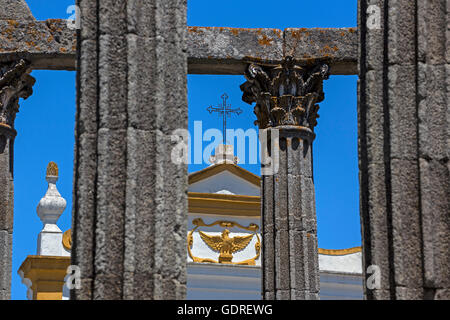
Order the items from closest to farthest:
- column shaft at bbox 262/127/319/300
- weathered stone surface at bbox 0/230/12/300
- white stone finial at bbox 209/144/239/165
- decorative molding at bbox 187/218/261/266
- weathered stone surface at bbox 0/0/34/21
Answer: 1. weathered stone surface at bbox 0/230/12/300
2. column shaft at bbox 262/127/319/300
3. weathered stone surface at bbox 0/0/34/21
4. decorative molding at bbox 187/218/261/266
5. white stone finial at bbox 209/144/239/165

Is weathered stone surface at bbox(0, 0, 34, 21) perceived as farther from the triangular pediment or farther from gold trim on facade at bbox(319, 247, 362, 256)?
gold trim on facade at bbox(319, 247, 362, 256)

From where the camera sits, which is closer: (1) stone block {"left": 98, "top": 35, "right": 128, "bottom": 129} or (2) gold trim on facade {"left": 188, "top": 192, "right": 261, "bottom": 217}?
(1) stone block {"left": 98, "top": 35, "right": 128, "bottom": 129}

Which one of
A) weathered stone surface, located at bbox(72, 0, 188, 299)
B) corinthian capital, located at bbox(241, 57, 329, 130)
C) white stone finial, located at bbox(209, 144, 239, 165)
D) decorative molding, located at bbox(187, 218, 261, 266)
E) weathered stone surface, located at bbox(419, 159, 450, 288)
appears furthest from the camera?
white stone finial, located at bbox(209, 144, 239, 165)

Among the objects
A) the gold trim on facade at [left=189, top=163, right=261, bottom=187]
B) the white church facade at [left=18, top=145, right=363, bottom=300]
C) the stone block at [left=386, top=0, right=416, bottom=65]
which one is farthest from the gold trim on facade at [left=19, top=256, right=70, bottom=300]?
the stone block at [left=386, top=0, right=416, bottom=65]

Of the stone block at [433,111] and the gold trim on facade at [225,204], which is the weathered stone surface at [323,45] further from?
the gold trim on facade at [225,204]

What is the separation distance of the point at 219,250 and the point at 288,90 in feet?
31.9

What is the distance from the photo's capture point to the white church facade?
74.5ft

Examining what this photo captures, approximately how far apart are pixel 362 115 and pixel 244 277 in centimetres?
1458

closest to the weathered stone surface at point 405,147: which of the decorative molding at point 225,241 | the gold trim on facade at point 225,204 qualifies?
the decorative molding at point 225,241

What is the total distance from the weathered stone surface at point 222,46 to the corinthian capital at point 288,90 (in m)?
0.15

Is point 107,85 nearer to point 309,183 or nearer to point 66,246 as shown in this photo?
point 309,183

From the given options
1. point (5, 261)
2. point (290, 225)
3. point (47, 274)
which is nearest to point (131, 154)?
point (5, 261)

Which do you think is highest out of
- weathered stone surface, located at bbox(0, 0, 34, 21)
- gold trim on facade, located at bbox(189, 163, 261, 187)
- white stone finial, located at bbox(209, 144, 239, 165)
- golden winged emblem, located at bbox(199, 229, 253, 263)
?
white stone finial, located at bbox(209, 144, 239, 165)

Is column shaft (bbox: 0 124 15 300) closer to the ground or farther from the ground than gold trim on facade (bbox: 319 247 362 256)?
closer to the ground
